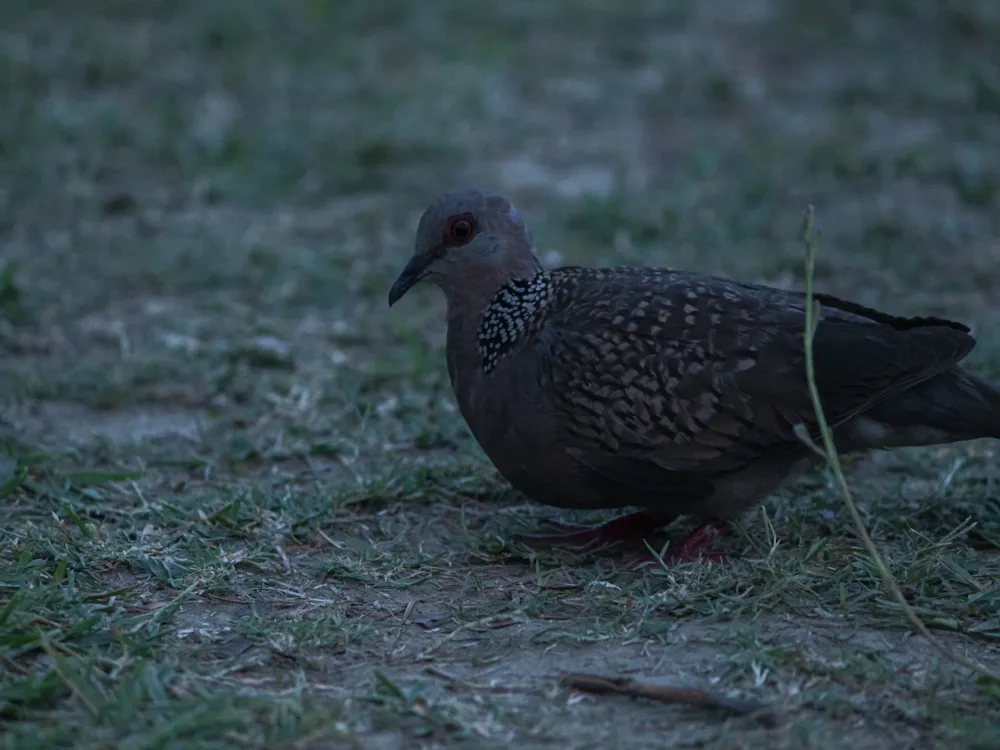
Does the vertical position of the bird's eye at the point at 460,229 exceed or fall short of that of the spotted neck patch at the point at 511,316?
it exceeds it

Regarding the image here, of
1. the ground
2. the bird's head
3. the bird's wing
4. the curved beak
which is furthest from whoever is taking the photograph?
the curved beak

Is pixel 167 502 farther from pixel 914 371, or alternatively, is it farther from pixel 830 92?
pixel 830 92

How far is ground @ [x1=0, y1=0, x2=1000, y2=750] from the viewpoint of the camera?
3.56m

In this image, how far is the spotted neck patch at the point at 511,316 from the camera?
15.2 ft

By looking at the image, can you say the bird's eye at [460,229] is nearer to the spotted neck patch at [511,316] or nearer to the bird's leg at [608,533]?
the spotted neck patch at [511,316]

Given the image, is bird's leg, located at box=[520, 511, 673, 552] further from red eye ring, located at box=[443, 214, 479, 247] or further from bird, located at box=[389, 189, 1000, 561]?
red eye ring, located at box=[443, 214, 479, 247]

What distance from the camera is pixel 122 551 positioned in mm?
4367

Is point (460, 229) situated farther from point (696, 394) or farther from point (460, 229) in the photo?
point (696, 394)

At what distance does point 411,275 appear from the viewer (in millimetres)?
5020

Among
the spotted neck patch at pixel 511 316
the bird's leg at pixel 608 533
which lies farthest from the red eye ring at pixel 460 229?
the bird's leg at pixel 608 533

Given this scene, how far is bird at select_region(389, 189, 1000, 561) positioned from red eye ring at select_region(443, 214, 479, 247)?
17.0 inches

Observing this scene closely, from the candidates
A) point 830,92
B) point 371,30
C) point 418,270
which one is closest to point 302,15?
point 371,30

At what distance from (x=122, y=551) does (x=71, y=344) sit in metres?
2.35

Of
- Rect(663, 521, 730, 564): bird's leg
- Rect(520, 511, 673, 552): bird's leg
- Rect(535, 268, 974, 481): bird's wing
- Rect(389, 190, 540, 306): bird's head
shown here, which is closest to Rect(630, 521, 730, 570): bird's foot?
Rect(663, 521, 730, 564): bird's leg
